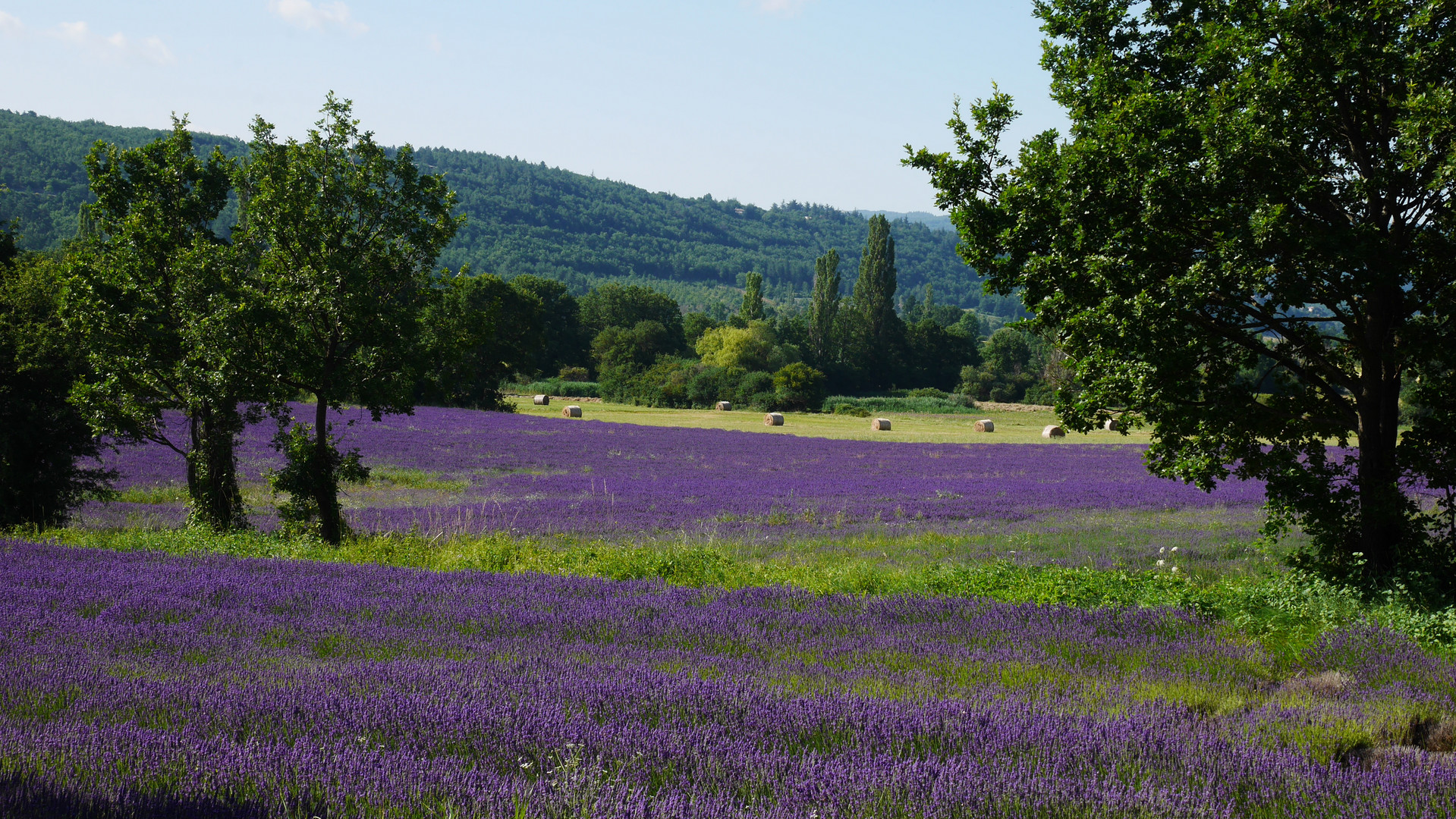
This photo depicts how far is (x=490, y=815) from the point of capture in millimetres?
2879

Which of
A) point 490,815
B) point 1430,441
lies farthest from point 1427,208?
point 490,815

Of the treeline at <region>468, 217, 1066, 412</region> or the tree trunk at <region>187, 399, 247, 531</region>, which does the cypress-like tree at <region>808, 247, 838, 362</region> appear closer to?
the treeline at <region>468, 217, 1066, 412</region>

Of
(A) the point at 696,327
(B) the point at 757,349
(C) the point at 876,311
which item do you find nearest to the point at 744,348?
(B) the point at 757,349

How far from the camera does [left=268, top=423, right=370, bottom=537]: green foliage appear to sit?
1348 cm

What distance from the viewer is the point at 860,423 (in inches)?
2452

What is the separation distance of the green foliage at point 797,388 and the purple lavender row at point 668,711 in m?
69.5

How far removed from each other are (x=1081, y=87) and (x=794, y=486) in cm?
1639

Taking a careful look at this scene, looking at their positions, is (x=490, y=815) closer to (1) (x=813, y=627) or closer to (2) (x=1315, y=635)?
(1) (x=813, y=627)

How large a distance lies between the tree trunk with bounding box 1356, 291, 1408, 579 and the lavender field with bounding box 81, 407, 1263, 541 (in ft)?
28.1

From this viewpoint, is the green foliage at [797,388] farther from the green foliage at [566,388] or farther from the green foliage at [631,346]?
the green foliage at [566,388]

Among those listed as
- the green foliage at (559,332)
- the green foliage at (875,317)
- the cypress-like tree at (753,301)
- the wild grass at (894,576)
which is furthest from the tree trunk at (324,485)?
the cypress-like tree at (753,301)

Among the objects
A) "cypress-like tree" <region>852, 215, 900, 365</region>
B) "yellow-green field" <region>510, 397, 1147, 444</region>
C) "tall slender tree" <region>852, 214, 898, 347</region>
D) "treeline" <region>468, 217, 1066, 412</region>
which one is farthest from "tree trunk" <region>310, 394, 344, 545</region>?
"tall slender tree" <region>852, 214, 898, 347</region>

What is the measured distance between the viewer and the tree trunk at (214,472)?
14250mm

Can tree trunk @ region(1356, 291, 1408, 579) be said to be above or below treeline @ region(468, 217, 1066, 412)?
below
